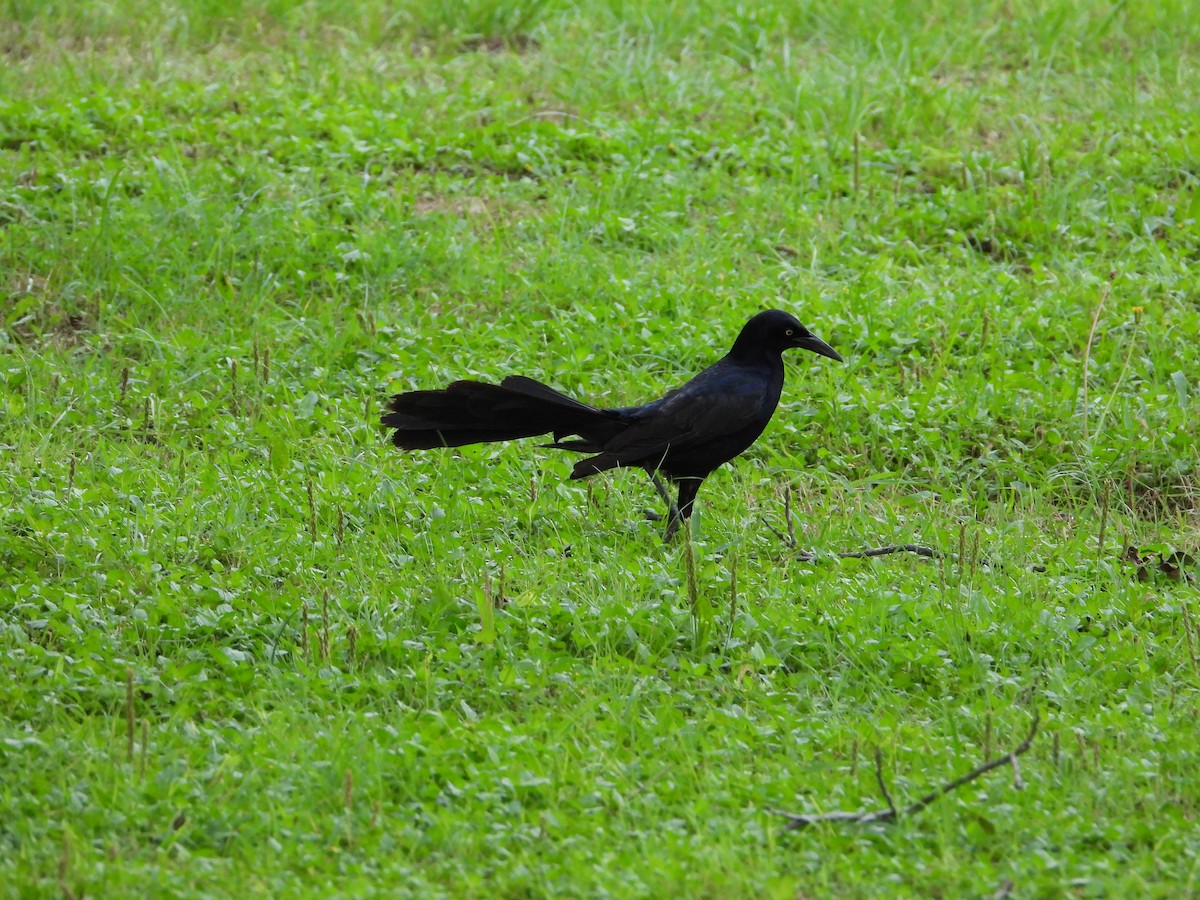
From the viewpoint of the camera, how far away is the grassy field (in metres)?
4.01

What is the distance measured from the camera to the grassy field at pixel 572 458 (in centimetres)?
401

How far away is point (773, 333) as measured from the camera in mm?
6215

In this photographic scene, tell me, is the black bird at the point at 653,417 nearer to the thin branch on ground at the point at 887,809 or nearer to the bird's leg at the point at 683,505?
the bird's leg at the point at 683,505

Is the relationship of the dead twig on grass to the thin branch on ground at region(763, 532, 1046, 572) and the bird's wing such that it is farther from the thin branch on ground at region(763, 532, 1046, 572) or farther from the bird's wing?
the bird's wing

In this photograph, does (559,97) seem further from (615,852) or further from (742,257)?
(615,852)

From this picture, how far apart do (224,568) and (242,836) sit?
168 centimetres

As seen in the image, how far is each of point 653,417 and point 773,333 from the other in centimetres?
69

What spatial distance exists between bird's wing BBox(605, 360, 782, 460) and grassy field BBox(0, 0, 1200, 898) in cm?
37

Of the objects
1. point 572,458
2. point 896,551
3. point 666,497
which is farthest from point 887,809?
point 572,458

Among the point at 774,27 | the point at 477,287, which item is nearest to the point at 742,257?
the point at 477,287

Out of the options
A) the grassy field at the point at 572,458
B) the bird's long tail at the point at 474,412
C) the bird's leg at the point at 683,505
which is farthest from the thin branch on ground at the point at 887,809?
Result: the bird's long tail at the point at 474,412

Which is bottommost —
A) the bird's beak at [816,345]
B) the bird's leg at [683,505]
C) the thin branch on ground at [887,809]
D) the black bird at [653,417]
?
the bird's leg at [683,505]

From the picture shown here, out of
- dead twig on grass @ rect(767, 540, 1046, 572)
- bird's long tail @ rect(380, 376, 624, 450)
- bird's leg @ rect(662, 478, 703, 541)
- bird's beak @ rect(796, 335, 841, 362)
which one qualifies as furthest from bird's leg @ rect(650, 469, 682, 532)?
bird's beak @ rect(796, 335, 841, 362)

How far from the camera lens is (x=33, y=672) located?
453 cm
